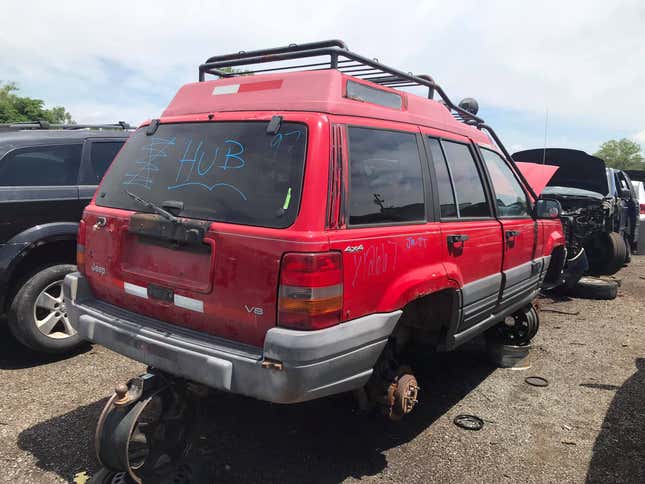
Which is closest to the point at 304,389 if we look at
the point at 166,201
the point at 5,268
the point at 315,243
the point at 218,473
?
the point at 315,243

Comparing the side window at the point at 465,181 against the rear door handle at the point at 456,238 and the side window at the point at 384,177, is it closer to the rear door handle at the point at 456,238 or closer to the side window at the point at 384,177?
the rear door handle at the point at 456,238

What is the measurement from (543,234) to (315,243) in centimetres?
334

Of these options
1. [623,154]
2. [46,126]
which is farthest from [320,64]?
[623,154]

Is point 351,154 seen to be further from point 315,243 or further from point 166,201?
point 166,201

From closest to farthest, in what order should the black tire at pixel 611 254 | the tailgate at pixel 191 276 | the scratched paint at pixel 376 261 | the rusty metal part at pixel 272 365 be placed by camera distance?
the rusty metal part at pixel 272 365 < the tailgate at pixel 191 276 < the scratched paint at pixel 376 261 < the black tire at pixel 611 254

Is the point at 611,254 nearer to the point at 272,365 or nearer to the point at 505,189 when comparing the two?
the point at 505,189

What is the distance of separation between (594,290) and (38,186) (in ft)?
23.8

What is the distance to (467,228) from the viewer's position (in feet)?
11.2

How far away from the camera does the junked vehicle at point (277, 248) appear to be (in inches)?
92.8

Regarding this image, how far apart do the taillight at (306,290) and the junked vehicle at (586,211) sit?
5436mm

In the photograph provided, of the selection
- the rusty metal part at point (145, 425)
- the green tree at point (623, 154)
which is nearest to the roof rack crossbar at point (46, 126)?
the rusty metal part at point (145, 425)

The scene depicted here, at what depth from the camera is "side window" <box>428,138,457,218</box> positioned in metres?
3.29

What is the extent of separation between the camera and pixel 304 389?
2.31 meters

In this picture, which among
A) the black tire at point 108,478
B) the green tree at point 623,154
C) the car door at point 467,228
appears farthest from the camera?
the green tree at point 623,154
